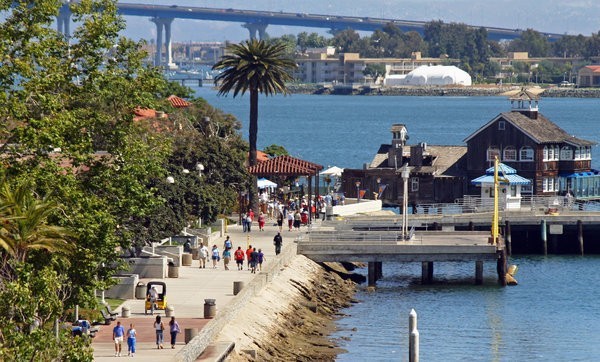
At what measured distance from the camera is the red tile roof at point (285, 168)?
7331 cm

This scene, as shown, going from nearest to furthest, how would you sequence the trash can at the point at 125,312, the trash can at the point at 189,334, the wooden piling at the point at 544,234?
the trash can at the point at 189,334, the trash can at the point at 125,312, the wooden piling at the point at 544,234

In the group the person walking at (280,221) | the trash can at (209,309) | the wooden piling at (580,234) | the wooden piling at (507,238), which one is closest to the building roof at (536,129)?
the wooden piling at (580,234)

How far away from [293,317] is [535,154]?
120 ft

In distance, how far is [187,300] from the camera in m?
48.9

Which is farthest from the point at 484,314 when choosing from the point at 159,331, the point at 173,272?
the point at 159,331

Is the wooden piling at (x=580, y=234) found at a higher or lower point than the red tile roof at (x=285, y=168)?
lower

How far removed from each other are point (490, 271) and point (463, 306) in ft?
33.7

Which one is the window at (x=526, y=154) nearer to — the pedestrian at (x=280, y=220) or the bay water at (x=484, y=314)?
the bay water at (x=484, y=314)

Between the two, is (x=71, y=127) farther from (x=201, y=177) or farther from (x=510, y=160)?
(x=510, y=160)

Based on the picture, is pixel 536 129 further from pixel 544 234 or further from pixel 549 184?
pixel 544 234

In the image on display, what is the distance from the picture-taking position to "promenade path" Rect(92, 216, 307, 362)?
130 feet

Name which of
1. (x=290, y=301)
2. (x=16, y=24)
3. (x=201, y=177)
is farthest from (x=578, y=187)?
(x=16, y=24)

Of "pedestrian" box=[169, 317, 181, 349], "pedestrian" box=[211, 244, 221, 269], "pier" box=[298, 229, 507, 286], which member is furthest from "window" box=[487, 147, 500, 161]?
"pedestrian" box=[169, 317, 181, 349]

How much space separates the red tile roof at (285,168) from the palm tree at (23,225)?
133 ft
